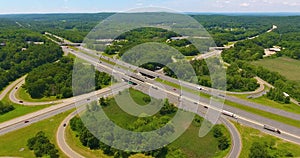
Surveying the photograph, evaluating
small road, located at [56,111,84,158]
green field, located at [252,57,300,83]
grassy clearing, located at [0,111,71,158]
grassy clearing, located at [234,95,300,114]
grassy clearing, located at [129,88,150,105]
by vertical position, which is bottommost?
grassy clearing, located at [0,111,71,158]

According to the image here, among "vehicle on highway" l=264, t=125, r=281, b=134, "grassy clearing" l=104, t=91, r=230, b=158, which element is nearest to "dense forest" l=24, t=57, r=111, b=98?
"grassy clearing" l=104, t=91, r=230, b=158

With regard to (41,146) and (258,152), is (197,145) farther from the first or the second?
(41,146)

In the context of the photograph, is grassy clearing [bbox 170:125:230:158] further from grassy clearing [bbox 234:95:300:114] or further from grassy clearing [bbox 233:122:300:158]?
grassy clearing [bbox 234:95:300:114]

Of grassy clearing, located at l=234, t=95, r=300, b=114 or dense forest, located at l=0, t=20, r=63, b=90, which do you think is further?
dense forest, located at l=0, t=20, r=63, b=90

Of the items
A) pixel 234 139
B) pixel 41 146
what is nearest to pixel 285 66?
pixel 234 139

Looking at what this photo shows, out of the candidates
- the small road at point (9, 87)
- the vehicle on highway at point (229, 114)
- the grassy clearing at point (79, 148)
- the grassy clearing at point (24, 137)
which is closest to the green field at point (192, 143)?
the grassy clearing at point (79, 148)

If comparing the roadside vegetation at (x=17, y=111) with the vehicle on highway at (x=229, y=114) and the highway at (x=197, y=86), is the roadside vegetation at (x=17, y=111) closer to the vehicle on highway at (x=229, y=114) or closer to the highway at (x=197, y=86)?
the highway at (x=197, y=86)
